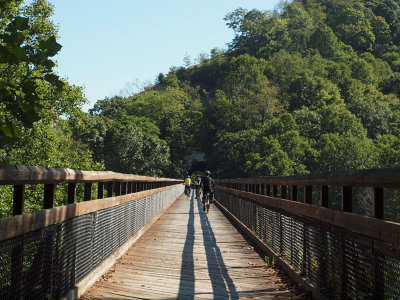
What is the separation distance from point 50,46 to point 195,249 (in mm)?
6325

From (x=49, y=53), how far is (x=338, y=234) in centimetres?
288

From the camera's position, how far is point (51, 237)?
3.99 meters

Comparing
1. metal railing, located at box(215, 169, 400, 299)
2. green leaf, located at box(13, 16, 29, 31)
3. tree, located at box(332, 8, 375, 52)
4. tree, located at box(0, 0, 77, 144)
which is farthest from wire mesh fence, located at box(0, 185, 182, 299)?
tree, located at box(332, 8, 375, 52)

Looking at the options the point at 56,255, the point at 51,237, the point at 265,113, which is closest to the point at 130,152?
the point at 265,113

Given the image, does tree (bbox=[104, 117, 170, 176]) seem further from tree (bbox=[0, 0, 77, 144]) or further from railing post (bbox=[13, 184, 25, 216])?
tree (bbox=[0, 0, 77, 144])

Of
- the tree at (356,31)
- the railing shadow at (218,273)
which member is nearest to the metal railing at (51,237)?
the railing shadow at (218,273)

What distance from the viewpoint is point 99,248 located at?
5961 millimetres

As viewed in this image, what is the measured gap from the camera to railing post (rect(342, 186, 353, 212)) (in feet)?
13.3

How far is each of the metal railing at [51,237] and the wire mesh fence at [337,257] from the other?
2.36 m

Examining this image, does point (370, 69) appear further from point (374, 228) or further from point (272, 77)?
point (374, 228)

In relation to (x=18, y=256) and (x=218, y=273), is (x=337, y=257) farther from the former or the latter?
(x=18, y=256)

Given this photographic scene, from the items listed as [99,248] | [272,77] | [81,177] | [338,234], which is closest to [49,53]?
[81,177]

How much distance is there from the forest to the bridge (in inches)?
857

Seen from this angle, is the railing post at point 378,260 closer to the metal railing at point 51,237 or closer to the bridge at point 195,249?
the bridge at point 195,249
